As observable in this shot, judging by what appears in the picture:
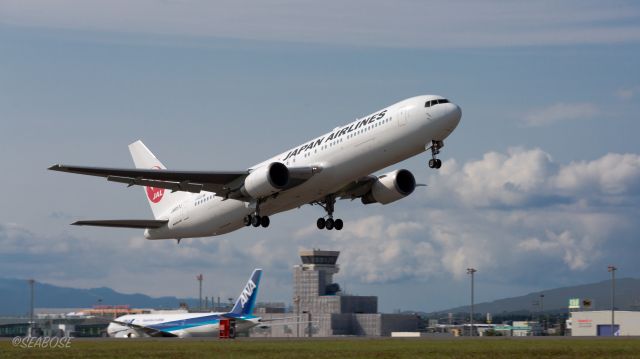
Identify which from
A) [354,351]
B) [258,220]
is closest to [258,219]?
[258,220]

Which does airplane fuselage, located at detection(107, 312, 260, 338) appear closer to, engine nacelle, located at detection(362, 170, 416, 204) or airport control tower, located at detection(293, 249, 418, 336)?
engine nacelle, located at detection(362, 170, 416, 204)

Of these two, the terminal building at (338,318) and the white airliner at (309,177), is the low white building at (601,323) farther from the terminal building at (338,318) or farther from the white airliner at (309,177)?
the white airliner at (309,177)

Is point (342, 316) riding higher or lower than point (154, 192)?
lower

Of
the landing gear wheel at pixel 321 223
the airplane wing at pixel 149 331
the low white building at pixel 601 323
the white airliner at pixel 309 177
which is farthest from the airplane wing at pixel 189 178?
the low white building at pixel 601 323

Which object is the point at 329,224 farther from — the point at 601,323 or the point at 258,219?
the point at 601,323

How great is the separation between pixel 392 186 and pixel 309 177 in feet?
26.6

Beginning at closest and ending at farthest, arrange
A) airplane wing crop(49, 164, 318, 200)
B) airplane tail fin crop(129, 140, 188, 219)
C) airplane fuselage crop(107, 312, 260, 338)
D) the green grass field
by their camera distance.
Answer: the green grass field
airplane wing crop(49, 164, 318, 200)
airplane tail fin crop(129, 140, 188, 219)
airplane fuselage crop(107, 312, 260, 338)

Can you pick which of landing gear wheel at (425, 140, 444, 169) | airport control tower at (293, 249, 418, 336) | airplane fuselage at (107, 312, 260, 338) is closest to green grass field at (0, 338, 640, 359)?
landing gear wheel at (425, 140, 444, 169)

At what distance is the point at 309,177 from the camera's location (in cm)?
5784

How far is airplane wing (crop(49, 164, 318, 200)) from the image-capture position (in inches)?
2276

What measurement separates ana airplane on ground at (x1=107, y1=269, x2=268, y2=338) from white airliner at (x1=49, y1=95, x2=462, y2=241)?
784 inches

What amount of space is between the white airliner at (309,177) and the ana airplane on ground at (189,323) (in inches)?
784

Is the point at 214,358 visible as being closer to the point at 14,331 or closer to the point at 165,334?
the point at 165,334

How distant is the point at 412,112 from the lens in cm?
5394
